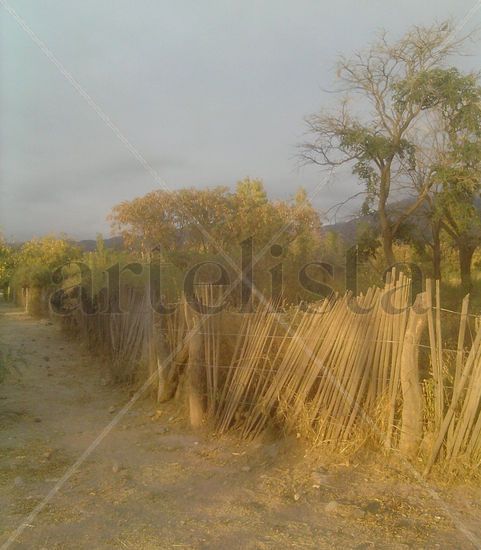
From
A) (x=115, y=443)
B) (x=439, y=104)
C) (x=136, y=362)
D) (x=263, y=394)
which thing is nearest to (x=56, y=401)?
(x=136, y=362)

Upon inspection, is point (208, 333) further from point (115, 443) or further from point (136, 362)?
point (136, 362)

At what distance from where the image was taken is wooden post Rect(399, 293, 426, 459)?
16.1 feet

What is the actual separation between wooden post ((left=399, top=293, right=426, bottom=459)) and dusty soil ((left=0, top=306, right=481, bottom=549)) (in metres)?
0.23

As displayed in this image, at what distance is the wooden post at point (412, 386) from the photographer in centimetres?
490

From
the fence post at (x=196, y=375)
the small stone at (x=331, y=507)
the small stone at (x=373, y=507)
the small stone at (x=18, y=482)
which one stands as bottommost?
the small stone at (x=373, y=507)

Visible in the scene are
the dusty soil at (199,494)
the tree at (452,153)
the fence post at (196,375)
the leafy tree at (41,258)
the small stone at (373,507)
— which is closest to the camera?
the dusty soil at (199,494)

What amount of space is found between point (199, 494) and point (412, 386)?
190 cm

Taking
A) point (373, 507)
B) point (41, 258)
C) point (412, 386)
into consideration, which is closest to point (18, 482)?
point (373, 507)

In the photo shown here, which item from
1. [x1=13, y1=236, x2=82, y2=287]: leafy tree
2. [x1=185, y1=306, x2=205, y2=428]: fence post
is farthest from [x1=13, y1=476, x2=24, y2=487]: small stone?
[x1=13, y1=236, x2=82, y2=287]: leafy tree

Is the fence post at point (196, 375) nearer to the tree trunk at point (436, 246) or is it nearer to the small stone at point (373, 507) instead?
the small stone at point (373, 507)

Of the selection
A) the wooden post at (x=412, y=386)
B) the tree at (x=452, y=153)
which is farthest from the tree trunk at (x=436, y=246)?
the wooden post at (x=412, y=386)

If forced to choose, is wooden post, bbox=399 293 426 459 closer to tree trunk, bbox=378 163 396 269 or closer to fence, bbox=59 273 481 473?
fence, bbox=59 273 481 473

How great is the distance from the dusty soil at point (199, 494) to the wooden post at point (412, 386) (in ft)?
0.75

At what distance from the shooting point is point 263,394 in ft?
19.2
